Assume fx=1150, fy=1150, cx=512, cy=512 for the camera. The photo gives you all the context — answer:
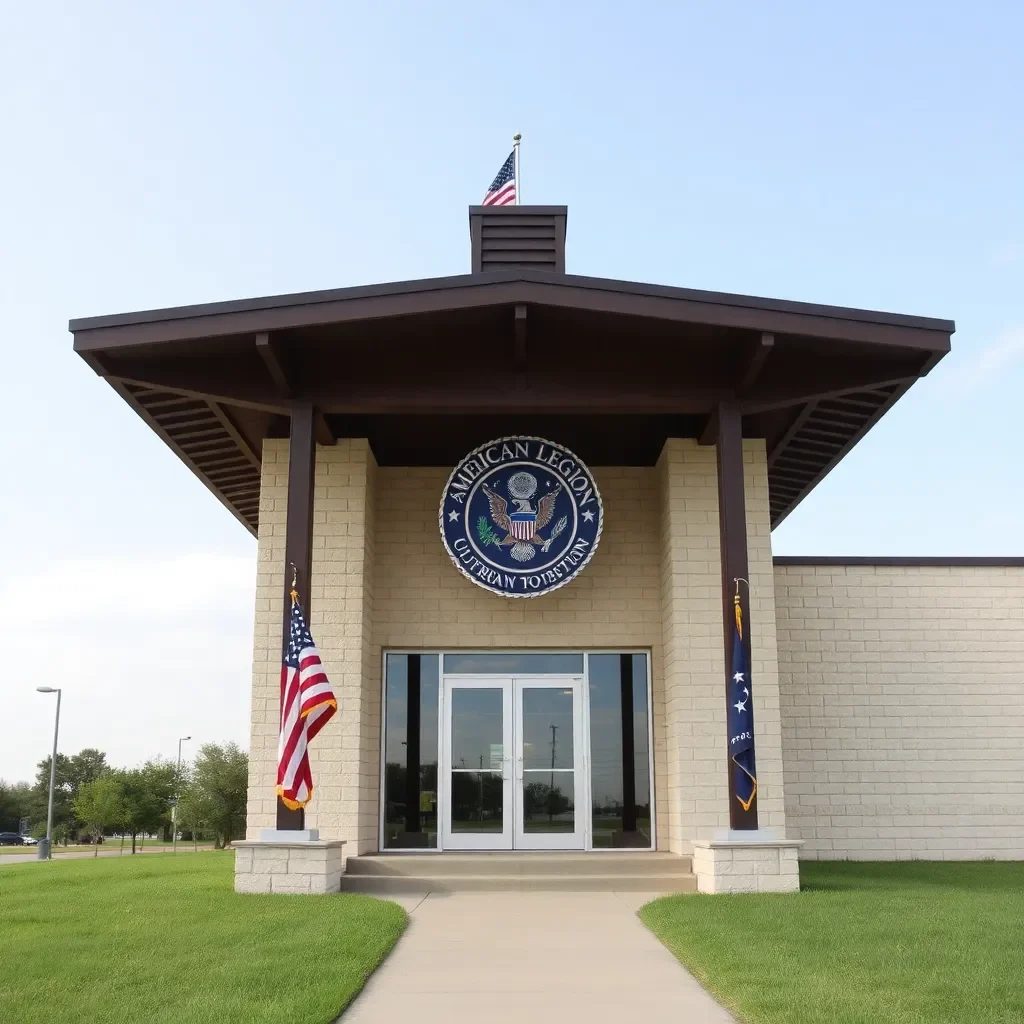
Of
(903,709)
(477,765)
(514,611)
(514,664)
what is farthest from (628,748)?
(903,709)

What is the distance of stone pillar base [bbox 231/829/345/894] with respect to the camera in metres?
10.8

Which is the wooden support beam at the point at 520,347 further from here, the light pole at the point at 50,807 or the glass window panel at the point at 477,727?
the light pole at the point at 50,807

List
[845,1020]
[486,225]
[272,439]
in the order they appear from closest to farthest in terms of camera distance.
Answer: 1. [845,1020]
2. [272,439]
3. [486,225]

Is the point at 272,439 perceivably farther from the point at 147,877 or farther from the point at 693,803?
the point at 693,803

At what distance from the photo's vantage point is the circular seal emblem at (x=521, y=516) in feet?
45.2

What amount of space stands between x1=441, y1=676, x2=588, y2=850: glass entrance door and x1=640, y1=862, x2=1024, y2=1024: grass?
11.3 feet

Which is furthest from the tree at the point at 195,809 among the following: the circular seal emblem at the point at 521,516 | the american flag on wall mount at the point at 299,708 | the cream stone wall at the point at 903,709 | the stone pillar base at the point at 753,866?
the stone pillar base at the point at 753,866

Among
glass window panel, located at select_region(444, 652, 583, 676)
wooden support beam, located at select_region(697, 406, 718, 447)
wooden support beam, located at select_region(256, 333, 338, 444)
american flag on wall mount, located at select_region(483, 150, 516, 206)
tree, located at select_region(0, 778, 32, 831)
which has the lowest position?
tree, located at select_region(0, 778, 32, 831)

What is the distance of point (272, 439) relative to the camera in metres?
14.1

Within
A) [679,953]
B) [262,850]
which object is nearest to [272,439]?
[262,850]

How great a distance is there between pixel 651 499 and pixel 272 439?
4.85 m

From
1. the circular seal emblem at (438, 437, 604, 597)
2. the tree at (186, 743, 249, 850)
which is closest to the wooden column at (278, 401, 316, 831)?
the circular seal emblem at (438, 437, 604, 597)

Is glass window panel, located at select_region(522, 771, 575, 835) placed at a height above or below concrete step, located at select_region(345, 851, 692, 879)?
above

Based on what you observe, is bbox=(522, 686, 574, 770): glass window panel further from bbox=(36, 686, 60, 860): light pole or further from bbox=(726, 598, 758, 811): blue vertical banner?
bbox=(36, 686, 60, 860): light pole
